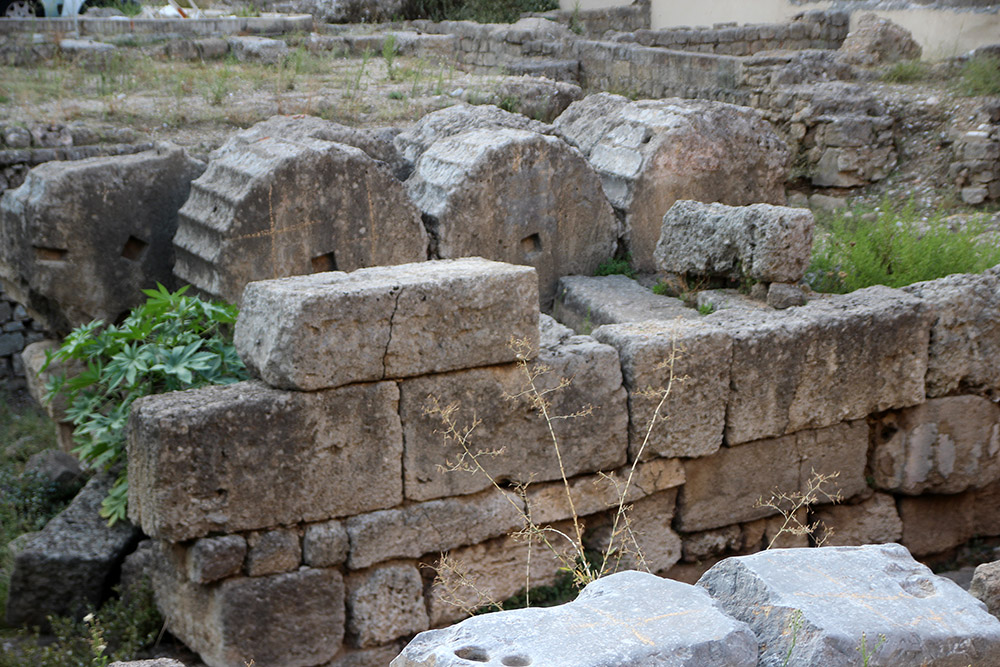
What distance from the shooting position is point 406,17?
20.6 m

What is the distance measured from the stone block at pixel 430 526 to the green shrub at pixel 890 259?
8.00 ft

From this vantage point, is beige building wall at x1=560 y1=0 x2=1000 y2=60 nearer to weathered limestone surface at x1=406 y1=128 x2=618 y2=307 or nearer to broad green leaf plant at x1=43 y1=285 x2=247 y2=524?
weathered limestone surface at x1=406 y1=128 x2=618 y2=307

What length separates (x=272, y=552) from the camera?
14.3ft

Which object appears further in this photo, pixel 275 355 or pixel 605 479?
pixel 605 479

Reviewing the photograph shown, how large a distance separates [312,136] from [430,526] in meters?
2.52

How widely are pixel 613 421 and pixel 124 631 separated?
7.94 feet

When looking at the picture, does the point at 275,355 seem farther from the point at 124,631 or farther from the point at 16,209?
the point at 16,209

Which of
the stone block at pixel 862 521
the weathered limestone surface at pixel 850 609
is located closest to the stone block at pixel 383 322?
the weathered limestone surface at pixel 850 609

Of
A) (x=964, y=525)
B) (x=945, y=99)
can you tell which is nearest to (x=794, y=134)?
(x=945, y=99)

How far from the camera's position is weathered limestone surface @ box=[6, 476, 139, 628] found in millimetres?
4777

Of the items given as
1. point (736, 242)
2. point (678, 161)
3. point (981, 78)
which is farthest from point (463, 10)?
point (736, 242)

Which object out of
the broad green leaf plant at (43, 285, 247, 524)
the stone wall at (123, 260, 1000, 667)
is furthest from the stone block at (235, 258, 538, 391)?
the broad green leaf plant at (43, 285, 247, 524)

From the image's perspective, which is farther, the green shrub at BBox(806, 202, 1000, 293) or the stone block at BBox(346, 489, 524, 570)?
the green shrub at BBox(806, 202, 1000, 293)

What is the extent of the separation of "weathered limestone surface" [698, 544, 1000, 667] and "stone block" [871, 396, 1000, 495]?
2873mm
